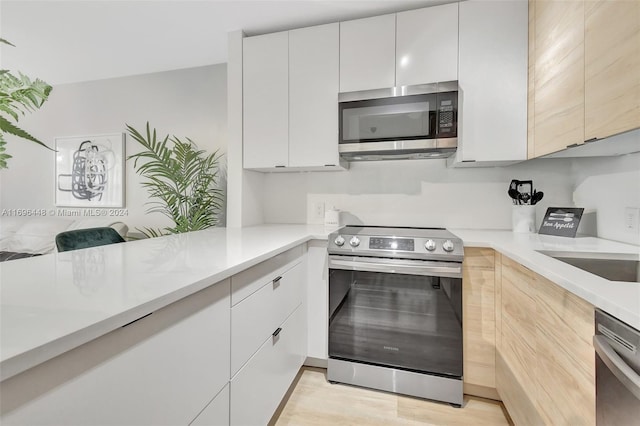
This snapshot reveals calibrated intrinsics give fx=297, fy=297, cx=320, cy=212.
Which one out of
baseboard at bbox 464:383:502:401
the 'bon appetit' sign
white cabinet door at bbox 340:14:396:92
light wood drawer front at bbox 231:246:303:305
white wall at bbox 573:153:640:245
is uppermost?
white cabinet door at bbox 340:14:396:92

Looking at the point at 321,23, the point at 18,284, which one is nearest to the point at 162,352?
the point at 18,284

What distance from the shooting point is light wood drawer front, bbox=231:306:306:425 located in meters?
1.10

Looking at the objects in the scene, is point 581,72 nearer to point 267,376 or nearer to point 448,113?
point 448,113

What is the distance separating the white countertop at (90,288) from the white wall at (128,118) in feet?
5.91

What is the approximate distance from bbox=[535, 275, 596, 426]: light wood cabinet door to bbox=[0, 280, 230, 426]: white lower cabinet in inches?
41.7

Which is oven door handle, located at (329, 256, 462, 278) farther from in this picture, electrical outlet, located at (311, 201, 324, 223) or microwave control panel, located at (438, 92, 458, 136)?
microwave control panel, located at (438, 92, 458, 136)

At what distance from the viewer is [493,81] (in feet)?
6.02

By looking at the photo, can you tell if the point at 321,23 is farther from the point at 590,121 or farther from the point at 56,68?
the point at 56,68

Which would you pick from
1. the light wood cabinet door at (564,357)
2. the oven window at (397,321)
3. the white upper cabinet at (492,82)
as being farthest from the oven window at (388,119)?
the light wood cabinet door at (564,357)

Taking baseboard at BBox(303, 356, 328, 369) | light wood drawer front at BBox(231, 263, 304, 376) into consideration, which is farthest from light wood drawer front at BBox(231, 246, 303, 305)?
baseboard at BBox(303, 356, 328, 369)

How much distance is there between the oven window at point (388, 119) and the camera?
6.13ft

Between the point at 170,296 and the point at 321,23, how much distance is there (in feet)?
7.19

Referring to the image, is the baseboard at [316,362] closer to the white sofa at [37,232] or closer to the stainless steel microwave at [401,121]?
the stainless steel microwave at [401,121]

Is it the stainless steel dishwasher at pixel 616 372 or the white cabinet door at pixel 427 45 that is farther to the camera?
the white cabinet door at pixel 427 45
